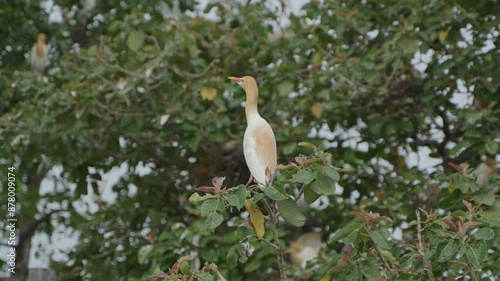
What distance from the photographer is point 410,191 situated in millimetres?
3338

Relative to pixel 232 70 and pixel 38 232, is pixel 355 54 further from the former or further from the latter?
pixel 38 232

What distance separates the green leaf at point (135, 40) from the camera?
11.6 ft

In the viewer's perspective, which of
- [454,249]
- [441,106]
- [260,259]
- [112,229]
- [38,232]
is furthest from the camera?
[38,232]

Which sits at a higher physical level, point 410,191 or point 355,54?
point 355,54

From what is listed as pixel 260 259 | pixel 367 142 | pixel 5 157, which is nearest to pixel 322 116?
pixel 367 142

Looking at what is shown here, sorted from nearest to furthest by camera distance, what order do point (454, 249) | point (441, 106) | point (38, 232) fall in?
point (454, 249) < point (441, 106) < point (38, 232)

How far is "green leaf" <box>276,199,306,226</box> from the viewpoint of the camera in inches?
66.9

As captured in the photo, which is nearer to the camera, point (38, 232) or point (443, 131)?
point (443, 131)

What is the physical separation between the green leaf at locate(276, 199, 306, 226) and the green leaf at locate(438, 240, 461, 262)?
0.89 ft

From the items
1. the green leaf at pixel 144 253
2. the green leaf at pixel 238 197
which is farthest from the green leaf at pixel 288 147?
the green leaf at pixel 238 197

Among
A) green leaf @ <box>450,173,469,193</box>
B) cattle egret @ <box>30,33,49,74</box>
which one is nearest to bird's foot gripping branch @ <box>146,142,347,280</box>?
green leaf @ <box>450,173,469,193</box>

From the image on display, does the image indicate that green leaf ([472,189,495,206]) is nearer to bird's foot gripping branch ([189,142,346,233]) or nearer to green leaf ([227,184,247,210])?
bird's foot gripping branch ([189,142,346,233])

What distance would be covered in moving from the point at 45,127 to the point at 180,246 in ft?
2.31

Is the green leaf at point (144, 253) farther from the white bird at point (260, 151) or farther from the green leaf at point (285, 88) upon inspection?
the white bird at point (260, 151)
